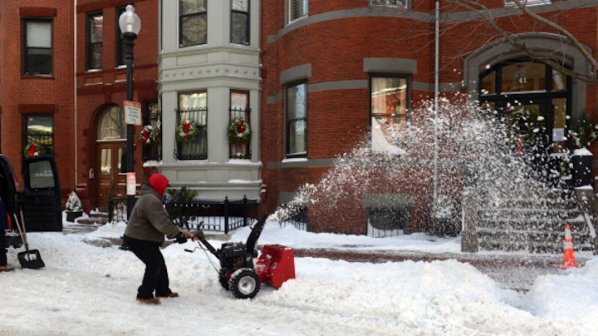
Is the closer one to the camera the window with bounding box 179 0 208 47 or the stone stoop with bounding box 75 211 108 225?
the window with bounding box 179 0 208 47

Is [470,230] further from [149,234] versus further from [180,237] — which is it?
[149,234]

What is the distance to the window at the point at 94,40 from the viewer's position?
20.2 metres

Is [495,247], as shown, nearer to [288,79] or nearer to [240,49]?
[288,79]

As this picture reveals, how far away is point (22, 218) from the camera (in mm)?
9750

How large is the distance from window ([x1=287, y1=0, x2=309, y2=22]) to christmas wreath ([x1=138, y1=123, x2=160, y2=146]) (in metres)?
5.79

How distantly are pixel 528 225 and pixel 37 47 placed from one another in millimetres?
19320

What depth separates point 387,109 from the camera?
14.3m

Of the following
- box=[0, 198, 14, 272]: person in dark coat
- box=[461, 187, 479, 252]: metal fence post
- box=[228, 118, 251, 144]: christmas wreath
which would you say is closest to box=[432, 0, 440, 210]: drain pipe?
box=[461, 187, 479, 252]: metal fence post

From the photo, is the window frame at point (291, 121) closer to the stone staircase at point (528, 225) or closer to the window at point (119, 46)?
the stone staircase at point (528, 225)

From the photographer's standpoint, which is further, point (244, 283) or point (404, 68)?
point (404, 68)

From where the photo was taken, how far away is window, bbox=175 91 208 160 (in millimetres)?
16312

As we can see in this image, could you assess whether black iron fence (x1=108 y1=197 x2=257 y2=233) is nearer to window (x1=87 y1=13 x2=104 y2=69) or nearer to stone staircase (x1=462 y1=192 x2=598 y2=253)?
stone staircase (x1=462 y1=192 x2=598 y2=253)

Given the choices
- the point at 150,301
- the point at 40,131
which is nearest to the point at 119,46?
the point at 40,131

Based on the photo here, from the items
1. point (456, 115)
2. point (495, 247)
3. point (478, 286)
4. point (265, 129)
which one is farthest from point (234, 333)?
point (265, 129)
